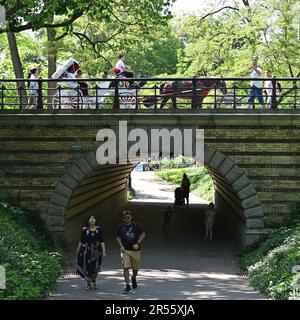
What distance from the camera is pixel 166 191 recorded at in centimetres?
4112

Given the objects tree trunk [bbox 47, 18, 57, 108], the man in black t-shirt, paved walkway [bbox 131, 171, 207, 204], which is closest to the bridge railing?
the man in black t-shirt

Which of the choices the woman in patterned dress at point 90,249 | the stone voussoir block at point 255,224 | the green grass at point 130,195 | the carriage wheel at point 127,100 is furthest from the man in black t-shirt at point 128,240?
the green grass at point 130,195

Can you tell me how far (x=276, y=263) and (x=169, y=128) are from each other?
5.44m

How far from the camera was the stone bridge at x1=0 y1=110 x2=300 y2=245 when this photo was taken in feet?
55.1

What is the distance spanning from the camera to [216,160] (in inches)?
661

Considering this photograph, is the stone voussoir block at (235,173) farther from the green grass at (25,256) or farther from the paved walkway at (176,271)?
the green grass at (25,256)

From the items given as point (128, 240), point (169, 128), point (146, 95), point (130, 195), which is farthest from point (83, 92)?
point (130, 195)

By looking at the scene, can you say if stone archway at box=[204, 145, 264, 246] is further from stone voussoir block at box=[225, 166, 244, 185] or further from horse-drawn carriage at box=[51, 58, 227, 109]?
horse-drawn carriage at box=[51, 58, 227, 109]

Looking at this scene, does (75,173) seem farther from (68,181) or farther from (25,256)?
(25,256)

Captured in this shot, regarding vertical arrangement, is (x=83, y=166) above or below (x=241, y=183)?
above

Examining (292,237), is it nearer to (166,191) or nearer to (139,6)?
(139,6)

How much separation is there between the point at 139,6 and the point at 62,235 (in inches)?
Answer: 382

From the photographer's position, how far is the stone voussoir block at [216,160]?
16766mm
